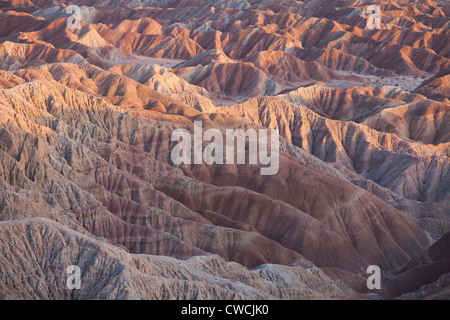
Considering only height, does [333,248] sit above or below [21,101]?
below

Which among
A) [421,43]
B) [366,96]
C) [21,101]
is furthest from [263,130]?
[421,43]

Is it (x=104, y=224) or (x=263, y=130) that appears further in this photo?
(x=263, y=130)

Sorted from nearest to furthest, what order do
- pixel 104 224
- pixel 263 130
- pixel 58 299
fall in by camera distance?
pixel 58 299, pixel 104 224, pixel 263 130

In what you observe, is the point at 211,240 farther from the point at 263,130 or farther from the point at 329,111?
the point at 329,111

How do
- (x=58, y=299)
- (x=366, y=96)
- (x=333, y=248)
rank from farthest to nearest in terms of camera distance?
(x=366, y=96), (x=333, y=248), (x=58, y=299)

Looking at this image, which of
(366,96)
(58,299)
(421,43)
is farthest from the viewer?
(421,43)

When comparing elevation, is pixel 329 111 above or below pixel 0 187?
below

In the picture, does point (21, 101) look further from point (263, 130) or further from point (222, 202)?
point (263, 130)

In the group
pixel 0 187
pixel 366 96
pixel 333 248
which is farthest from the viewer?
pixel 366 96
